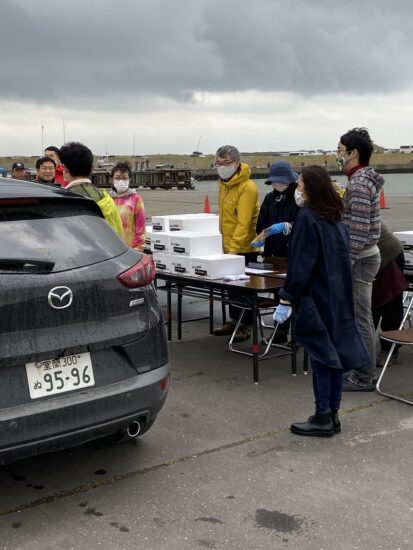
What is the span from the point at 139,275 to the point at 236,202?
3412mm

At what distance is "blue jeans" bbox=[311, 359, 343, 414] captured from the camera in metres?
4.60

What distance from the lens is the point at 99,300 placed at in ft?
11.8

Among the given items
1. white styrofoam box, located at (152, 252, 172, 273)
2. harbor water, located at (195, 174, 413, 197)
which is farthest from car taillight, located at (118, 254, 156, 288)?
harbor water, located at (195, 174, 413, 197)

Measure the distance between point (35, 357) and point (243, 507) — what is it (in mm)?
Result: 1331

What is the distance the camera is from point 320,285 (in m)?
4.55

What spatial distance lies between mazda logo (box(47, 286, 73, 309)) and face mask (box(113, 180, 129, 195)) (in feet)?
12.3

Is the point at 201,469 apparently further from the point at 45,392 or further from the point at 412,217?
the point at 412,217

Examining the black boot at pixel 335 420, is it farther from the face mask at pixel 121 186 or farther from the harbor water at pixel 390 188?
the harbor water at pixel 390 188

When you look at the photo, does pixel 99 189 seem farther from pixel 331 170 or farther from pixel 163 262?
pixel 331 170

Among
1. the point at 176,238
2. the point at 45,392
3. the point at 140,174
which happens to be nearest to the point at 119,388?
the point at 45,392

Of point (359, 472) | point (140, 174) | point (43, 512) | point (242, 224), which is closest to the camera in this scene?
point (43, 512)

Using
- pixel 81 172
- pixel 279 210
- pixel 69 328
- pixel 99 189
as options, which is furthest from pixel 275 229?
pixel 69 328

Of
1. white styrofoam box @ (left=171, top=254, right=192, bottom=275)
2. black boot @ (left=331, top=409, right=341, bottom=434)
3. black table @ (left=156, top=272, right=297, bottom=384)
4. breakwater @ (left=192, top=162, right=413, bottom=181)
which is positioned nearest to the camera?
black boot @ (left=331, top=409, right=341, bottom=434)

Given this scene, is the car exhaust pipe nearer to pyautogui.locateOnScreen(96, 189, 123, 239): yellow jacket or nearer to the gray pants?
pyautogui.locateOnScreen(96, 189, 123, 239): yellow jacket
